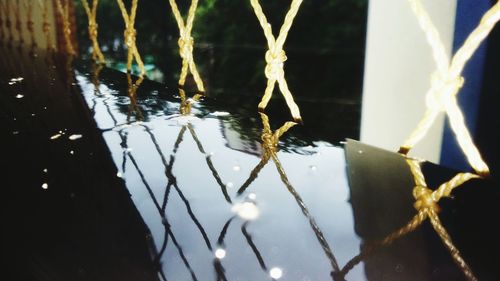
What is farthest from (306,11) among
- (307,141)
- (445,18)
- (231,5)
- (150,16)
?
(307,141)

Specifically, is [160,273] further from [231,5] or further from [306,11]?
[231,5]

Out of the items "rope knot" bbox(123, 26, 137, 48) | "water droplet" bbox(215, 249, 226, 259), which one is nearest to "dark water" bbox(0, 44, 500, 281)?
"water droplet" bbox(215, 249, 226, 259)

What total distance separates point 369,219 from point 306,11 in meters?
11.9

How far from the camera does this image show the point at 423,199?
1.97 ft

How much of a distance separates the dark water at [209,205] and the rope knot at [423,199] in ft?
0.05

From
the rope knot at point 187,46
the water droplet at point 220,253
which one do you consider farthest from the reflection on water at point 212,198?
the rope knot at point 187,46

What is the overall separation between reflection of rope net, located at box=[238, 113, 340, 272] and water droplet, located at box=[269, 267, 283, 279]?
2.6 inches

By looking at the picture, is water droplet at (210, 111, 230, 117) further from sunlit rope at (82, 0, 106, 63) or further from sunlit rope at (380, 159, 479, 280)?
sunlit rope at (82, 0, 106, 63)

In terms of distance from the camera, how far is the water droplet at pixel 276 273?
0.45 meters

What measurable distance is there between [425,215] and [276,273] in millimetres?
253

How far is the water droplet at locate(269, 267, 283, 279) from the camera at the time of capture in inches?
17.8

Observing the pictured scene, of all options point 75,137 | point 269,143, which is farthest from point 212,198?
point 75,137

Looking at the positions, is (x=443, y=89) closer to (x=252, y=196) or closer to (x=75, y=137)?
(x=252, y=196)

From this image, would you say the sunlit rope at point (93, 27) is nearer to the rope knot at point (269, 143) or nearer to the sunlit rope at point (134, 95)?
the sunlit rope at point (134, 95)
